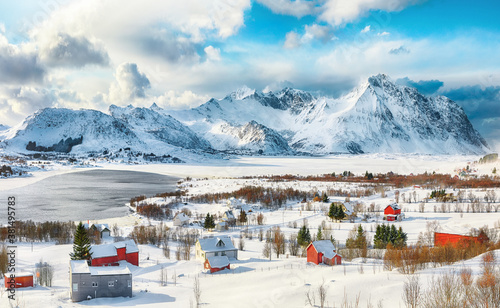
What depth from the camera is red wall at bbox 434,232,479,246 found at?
149 ft

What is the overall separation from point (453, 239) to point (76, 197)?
93.4 metres

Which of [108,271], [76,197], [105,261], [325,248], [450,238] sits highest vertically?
[76,197]

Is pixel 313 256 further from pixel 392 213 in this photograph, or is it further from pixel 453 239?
pixel 392 213

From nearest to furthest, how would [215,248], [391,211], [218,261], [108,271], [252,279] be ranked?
[108,271] → [252,279] → [218,261] → [215,248] → [391,211]

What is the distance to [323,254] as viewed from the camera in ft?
135

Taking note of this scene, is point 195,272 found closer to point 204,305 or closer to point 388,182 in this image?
point 204,305

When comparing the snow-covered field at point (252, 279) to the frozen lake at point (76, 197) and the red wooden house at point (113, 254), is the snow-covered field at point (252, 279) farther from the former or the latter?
the frozen lake at point (76, 197)

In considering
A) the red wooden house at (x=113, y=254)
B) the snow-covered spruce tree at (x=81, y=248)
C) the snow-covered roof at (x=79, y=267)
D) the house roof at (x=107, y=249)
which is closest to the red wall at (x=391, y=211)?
the red wooden house at (x=113, y=254)

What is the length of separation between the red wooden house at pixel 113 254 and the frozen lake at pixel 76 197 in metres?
33.7

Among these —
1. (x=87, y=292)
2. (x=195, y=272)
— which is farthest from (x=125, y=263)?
(x=87, y=292)

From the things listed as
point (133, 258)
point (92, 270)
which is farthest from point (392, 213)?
point (92, 270)

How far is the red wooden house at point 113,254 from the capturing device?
41188 millimetres

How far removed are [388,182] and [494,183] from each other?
117ft

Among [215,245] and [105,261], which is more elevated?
[215,245]
